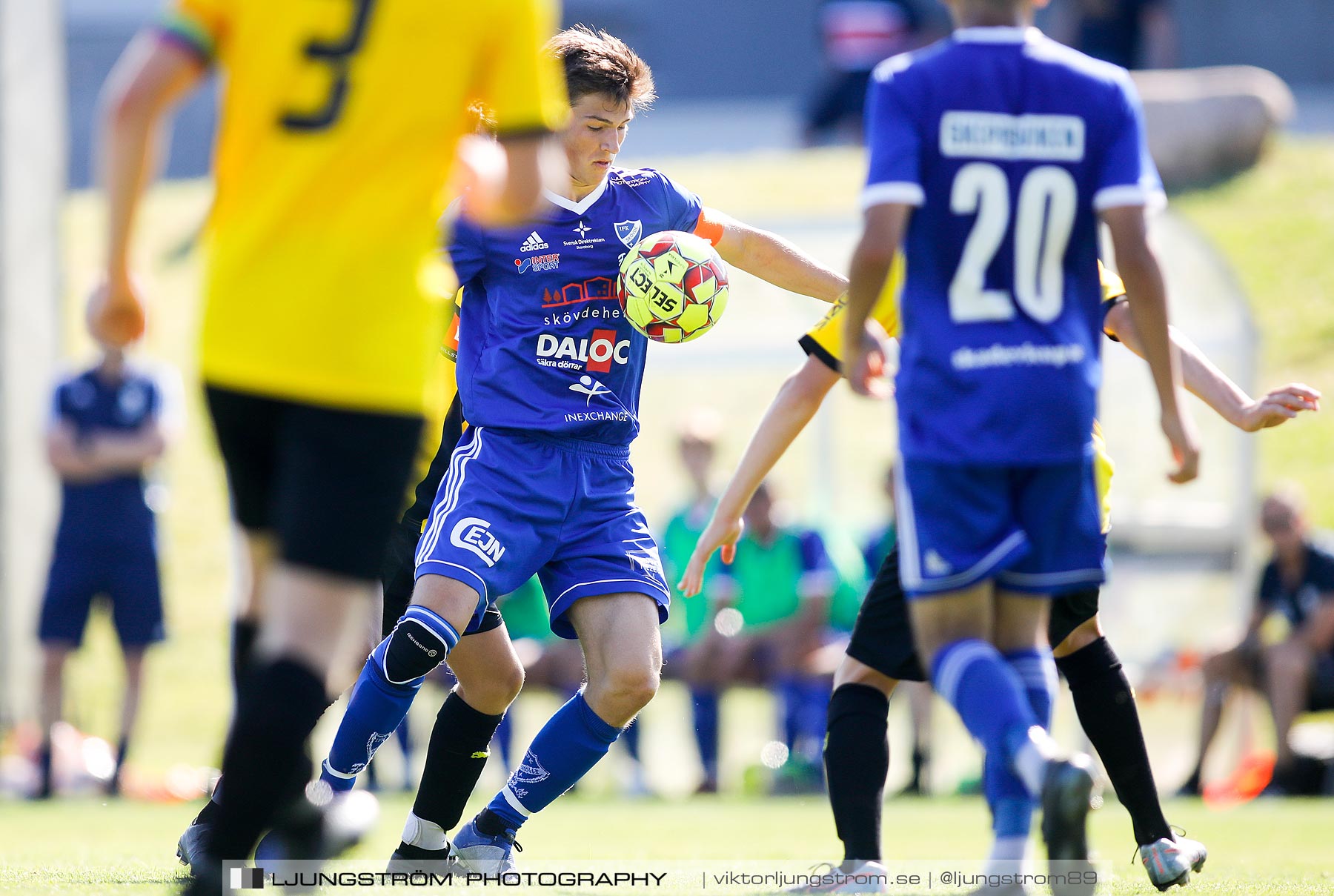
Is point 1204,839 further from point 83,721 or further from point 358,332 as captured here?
point 83,721

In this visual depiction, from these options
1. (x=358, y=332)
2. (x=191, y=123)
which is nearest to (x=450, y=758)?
(x=358, y=332)

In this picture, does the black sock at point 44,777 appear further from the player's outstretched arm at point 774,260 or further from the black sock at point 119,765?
the player's outstretched arm at point 774,260

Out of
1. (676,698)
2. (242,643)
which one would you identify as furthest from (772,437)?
(676,698)

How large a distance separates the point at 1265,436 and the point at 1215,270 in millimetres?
5467

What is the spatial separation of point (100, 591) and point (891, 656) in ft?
22.1

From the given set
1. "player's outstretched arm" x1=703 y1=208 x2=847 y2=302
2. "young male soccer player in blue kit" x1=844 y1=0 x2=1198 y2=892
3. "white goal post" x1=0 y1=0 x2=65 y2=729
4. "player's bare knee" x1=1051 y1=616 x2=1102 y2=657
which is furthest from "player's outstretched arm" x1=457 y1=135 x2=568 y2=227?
"white goal post" x1=0 y1=0 x2=65 y2=729

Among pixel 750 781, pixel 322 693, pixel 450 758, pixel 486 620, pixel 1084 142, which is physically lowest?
pixel 750 781

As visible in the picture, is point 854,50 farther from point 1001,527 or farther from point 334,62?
→ point 334,62

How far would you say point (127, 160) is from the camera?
8.71ft

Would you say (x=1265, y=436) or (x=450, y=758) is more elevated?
(x=450, y=758)

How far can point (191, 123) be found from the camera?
28.2 m

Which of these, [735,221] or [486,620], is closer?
[486,620]

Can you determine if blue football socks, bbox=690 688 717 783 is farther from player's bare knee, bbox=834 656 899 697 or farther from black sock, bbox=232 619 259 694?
black sock, bbox=232 619 259 694

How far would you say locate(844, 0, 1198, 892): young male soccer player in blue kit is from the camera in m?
3.17
